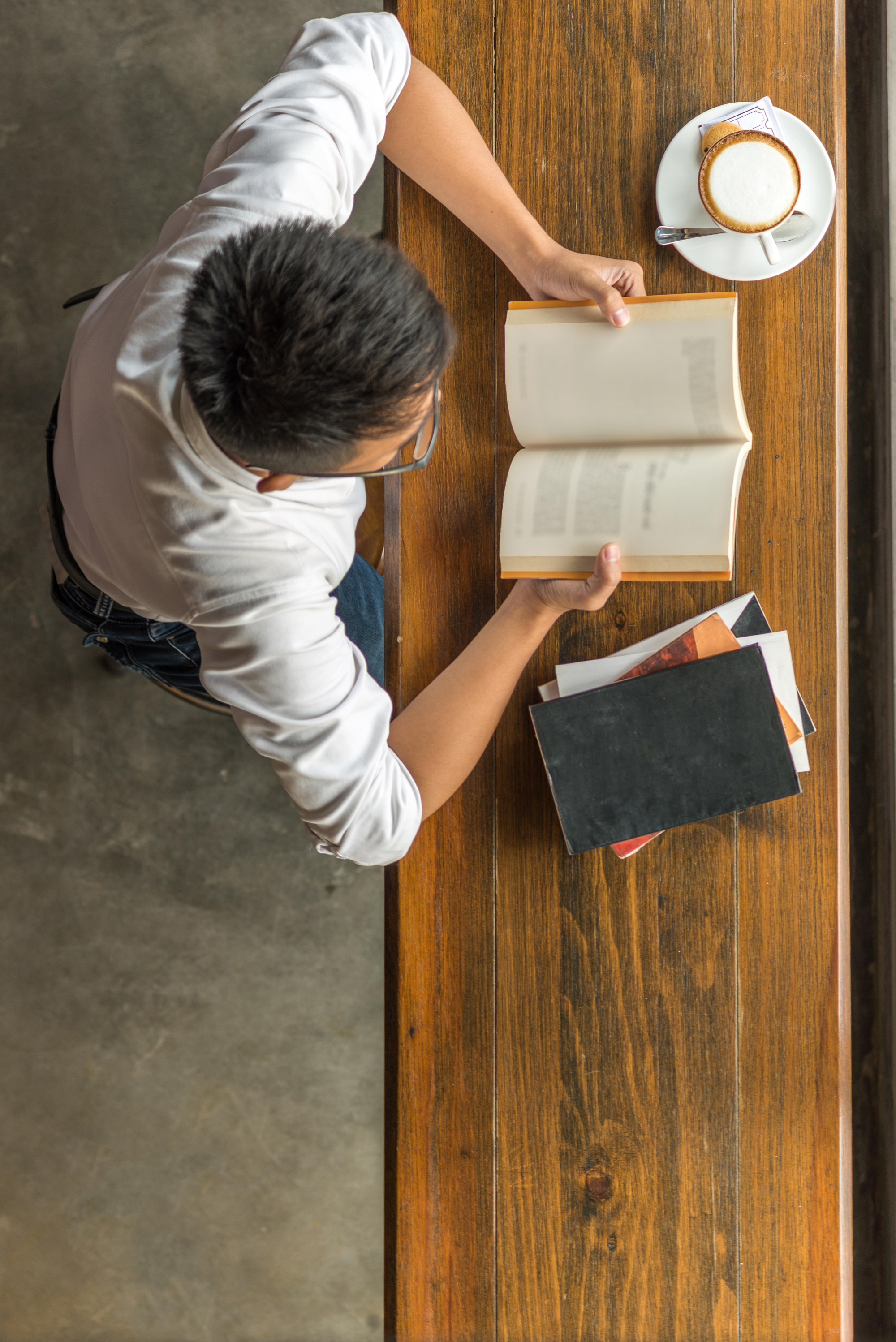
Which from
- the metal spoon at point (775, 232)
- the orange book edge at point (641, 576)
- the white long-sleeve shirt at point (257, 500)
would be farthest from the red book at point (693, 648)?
the metal spoon at point (775, 232)

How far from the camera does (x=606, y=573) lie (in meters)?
0.96

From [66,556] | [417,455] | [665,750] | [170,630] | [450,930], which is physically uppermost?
[417,455]

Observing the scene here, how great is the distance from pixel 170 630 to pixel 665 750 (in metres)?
0.68

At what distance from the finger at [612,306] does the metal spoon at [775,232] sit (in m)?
0.18

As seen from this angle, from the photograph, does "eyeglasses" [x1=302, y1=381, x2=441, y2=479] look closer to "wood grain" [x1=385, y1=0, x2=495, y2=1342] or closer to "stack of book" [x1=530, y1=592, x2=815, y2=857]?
"wood grain" [x1=385, y1=0, x2=495, y2=1342]

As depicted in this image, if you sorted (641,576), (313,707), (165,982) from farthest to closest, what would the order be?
(165,982)
(641,576)
(313,707)

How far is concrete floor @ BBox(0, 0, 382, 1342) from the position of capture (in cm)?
191

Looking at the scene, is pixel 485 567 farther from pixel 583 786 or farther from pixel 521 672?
pixel 583 786

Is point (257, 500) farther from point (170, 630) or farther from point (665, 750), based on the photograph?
point (665, 750)

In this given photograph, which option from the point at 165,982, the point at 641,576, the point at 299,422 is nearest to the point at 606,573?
the point at 641,576

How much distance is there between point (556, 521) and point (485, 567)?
198mm

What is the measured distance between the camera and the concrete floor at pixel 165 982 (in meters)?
1.91

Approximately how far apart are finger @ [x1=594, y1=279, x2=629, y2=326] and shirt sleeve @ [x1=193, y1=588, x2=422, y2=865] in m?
0.46

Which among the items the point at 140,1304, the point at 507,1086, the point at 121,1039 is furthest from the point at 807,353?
the point at 140,1304
